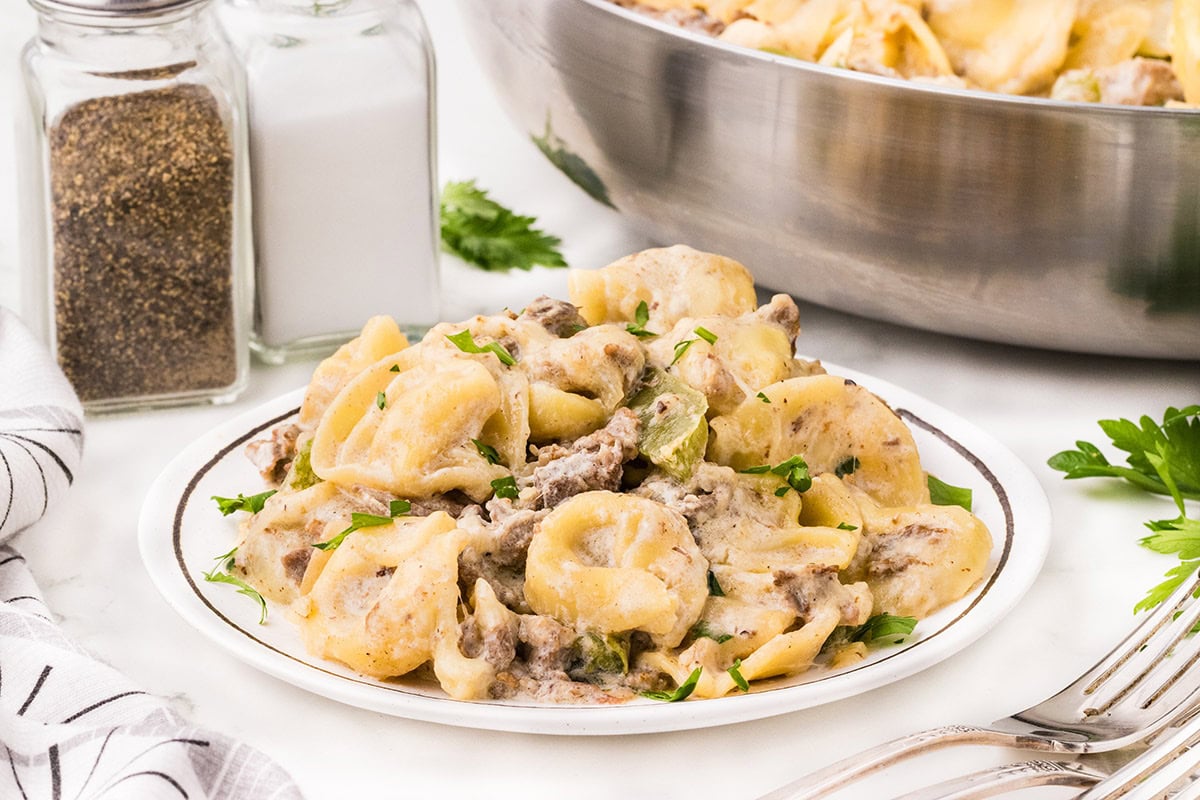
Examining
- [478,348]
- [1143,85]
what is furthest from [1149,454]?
[478,348]

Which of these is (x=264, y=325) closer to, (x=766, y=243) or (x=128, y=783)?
(x=766, y=243)

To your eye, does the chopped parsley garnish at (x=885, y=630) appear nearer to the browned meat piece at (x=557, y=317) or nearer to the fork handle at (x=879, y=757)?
the fork handle at (x=879, y=757)

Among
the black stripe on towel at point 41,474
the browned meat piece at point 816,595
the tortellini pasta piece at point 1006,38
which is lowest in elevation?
the black stripe on towel at point 41,474

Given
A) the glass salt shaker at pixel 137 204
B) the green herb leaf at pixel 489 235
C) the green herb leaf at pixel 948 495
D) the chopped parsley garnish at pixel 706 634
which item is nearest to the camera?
the chopped parsley garnish at pixel 706 634

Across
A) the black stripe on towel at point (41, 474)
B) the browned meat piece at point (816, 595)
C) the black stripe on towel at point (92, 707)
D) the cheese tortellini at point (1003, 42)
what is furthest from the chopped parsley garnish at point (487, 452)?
the cheese tortellini at point (1003, 42)

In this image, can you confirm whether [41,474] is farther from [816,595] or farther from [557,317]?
[816,595]

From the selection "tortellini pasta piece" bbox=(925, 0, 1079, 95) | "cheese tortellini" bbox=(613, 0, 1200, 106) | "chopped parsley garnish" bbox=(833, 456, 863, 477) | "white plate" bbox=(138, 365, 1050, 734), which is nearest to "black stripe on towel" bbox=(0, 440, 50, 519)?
"white plate" bbox=(138, 365, 1050, 734)

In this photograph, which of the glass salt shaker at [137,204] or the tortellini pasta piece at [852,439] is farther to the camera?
the glass salt shaker at [137,204]

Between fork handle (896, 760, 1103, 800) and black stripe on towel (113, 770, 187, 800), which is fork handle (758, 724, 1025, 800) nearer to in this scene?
fork handle (896, 760, 1103, 800)

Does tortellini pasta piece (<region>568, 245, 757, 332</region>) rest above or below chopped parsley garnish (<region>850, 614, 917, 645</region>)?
above
